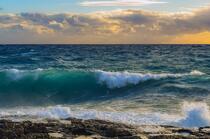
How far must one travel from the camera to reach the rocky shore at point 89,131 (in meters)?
9.93

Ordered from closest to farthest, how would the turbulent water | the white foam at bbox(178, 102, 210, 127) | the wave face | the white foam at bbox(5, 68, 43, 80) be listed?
the white foam at bbox(178, 102, 210, 127), the turbulent water, the wave face, the white foam at bbox(5, 68, 43, 80)

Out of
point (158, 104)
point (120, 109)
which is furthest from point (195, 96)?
point (120, 109)

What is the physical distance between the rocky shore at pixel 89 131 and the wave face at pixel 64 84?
9.14m

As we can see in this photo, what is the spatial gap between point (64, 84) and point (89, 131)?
15.4 metres

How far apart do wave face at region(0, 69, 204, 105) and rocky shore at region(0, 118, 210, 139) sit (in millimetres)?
9141

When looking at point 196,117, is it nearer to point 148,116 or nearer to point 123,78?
point 148,116

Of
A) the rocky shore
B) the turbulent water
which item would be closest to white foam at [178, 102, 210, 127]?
the turbulent water

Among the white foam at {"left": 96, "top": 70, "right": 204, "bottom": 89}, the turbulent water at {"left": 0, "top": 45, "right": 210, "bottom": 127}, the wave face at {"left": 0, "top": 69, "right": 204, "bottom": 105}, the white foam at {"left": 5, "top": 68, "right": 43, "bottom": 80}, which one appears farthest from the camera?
the white foam at {"left": 5, "top": 68, "right": 43, "bottom": 80}

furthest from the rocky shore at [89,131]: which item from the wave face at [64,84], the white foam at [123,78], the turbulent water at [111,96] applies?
the white foam at [123,78]

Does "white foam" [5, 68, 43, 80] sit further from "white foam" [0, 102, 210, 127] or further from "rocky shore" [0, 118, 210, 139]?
"rocky shore" [0, 118, 210, 139]

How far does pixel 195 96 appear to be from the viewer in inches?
735

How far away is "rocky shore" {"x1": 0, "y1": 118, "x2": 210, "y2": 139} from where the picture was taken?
993 cm

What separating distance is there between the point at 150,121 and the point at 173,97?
5170mm

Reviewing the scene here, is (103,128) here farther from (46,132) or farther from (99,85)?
(99,85)
